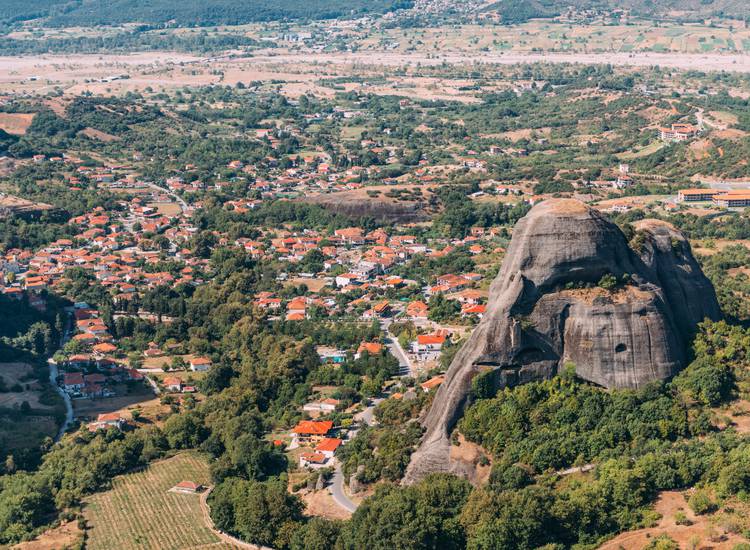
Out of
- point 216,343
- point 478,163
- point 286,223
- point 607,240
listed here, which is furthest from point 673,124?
point 607,240

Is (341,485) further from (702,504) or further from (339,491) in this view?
(702,504)

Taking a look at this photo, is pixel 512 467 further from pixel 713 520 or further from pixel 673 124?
pixel 673 124

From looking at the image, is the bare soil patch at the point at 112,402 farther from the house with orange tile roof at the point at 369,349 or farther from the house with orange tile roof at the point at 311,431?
the house with orange tile roof at the point at 311,431

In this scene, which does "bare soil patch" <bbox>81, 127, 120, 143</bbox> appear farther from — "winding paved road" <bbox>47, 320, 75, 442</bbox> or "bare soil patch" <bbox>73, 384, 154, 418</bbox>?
"bare soil patch" <bbox>73, 384, 154, 418</bbox>

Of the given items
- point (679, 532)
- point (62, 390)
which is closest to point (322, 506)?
point (679, 532)

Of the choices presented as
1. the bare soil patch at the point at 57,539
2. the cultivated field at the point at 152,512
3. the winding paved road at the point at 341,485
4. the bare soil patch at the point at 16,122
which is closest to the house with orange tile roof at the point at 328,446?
the winding paved road at the point at 341,485
